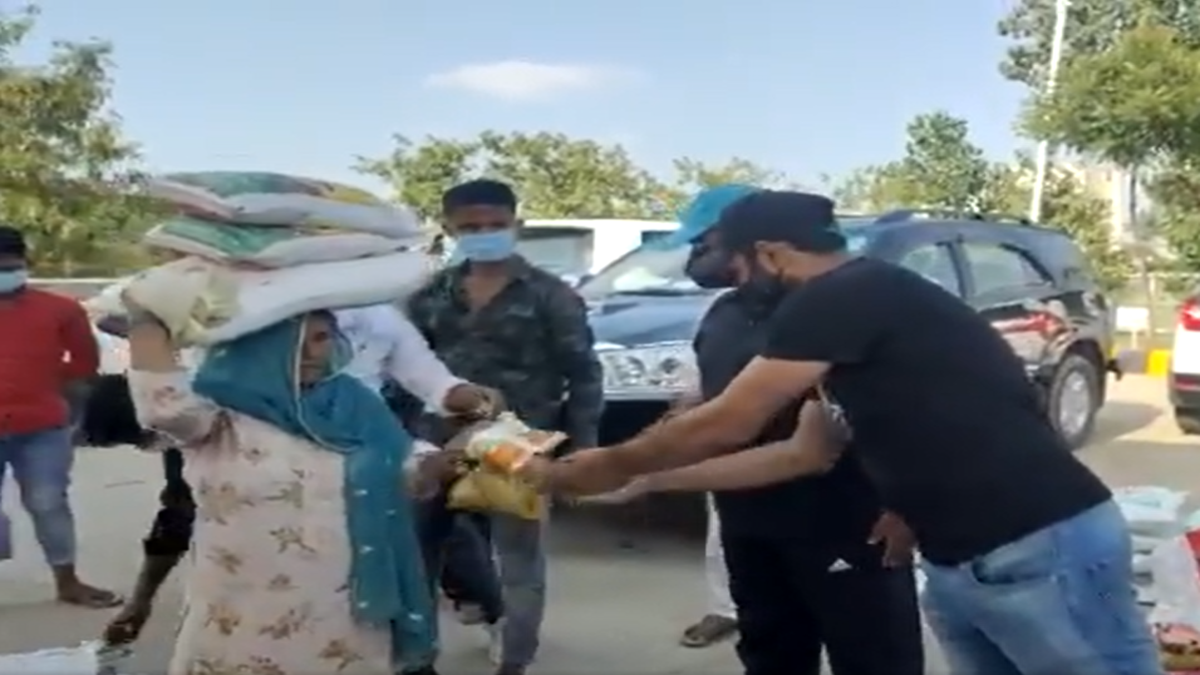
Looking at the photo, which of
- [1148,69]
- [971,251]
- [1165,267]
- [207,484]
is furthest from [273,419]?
[1165,267]

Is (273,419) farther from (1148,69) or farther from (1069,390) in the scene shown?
(1148,69)

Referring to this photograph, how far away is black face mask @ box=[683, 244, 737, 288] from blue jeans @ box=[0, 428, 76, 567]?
10.7 feet

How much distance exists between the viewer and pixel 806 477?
3.70 meters

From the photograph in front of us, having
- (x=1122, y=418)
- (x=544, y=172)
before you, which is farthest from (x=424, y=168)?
(x=1122, y=418)

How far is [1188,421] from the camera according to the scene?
40.9ft

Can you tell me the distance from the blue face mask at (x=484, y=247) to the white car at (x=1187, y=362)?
7738 millimetres

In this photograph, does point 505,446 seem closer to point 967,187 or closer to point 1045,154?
point 1045,154

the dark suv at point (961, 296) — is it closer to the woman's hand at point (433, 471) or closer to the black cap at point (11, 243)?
the black cap at point (11, 243)

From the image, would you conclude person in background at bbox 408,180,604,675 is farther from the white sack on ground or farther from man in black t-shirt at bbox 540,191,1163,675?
man in black t-shirt at bbox 540,191,1163,675

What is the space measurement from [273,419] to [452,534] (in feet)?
6.90

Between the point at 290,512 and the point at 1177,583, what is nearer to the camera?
the point at 290,512

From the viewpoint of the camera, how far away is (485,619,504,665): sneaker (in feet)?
17.1

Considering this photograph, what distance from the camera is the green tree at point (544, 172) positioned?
2814 centimetres

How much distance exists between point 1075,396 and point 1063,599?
841 cm
